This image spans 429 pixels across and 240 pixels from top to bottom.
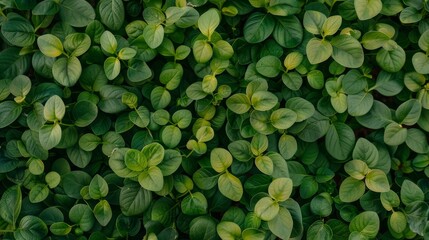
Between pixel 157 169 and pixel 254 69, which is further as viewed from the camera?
pixel 254 69

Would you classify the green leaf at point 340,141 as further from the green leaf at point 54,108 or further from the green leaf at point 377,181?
the green leaf at point 54,108

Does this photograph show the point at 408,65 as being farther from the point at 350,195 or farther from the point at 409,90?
the point at 350,195

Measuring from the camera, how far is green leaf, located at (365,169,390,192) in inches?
62.9

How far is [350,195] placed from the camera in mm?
1643

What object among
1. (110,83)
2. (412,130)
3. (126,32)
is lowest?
(412,130)

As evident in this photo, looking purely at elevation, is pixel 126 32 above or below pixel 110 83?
above

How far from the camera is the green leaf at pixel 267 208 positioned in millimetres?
1548

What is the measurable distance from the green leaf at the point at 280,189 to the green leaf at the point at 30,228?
74 cm

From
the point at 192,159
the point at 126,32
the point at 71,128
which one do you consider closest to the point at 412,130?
the point at 192,159

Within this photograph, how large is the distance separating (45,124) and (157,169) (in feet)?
1.26

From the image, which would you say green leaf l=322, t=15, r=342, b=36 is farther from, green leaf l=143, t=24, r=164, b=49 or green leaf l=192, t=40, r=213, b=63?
green leaf l=143, t=24, r=164, b=49

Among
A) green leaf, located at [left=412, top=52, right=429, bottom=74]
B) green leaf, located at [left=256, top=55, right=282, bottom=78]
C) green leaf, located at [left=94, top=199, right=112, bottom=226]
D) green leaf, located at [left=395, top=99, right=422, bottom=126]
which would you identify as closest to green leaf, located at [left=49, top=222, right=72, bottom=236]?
green leaf, located at [left=94, top=199, right=112, bottom=226]

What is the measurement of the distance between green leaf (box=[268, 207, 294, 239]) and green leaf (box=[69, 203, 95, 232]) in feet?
1.92

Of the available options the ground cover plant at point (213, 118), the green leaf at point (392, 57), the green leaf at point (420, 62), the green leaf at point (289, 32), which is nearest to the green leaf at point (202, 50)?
the ground cover plant at point (213, 118)
